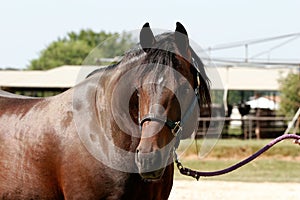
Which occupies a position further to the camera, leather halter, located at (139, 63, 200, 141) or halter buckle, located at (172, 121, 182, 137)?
halter buckle, located at (172, 121, 182, 137)

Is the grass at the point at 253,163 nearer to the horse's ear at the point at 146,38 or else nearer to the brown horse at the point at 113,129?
the brown horse at the point at 113,129

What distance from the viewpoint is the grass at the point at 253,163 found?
14281 millimetres

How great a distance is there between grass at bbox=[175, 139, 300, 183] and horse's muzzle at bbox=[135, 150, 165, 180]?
33.4 ft

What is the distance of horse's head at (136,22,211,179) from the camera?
11.3 ft

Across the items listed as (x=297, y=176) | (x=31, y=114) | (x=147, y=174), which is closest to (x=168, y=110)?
(x=147, y=174)

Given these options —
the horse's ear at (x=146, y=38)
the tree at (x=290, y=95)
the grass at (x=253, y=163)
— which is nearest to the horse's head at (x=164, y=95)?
the horse's ear at (x=146, y=38)

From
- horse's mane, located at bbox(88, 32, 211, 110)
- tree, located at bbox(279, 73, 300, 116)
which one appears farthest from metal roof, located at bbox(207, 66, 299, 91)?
horse's mane, located at bbox(88, 32, 211, 110)

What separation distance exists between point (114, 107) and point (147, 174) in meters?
0.65

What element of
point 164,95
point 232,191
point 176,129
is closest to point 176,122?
point 176,129

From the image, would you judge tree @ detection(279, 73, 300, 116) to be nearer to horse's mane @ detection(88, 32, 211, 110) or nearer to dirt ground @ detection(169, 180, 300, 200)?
dirt ground @ detection(169, 180, 300, 200)

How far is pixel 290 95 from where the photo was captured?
29109 mm

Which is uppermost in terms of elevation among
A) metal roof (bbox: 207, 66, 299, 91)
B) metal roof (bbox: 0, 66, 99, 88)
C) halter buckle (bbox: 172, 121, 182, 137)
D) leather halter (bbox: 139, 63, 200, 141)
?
leather halter (bbox: 139, 63, 200, 141)

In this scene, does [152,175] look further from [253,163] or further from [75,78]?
[75,78]

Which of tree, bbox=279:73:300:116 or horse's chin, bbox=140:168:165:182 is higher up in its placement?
horse's chin, bbox=140:168:165:182
